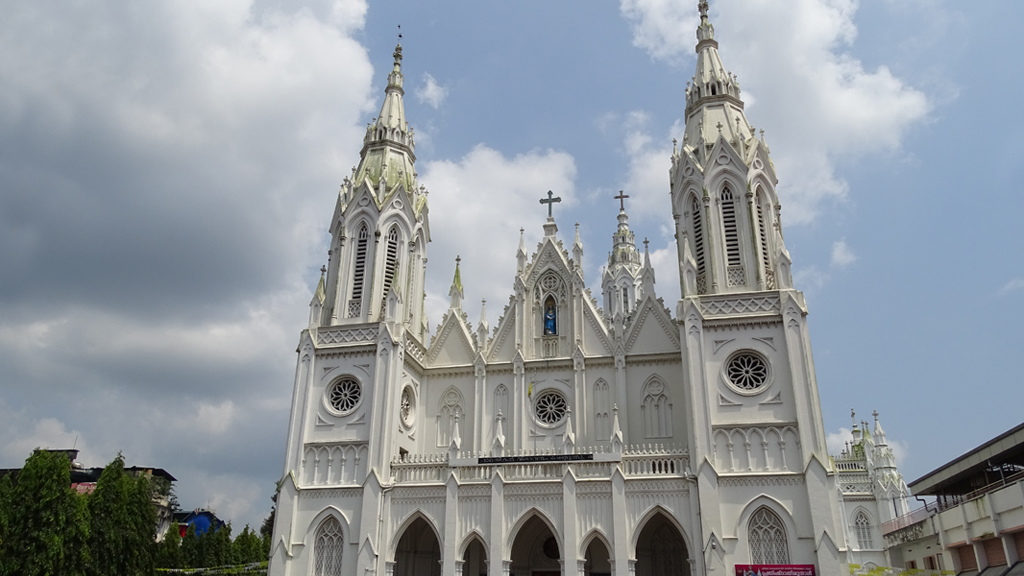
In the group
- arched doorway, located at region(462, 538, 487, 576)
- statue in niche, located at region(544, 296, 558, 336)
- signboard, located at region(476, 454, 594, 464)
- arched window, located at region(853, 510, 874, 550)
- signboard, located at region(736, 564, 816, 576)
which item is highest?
statue in niche, located at region(544, 296, 558, 336)

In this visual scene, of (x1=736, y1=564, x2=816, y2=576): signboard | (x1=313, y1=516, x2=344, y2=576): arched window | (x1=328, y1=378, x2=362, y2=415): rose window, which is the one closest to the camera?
(x1=736, y1=564, x2=816, y2=576): signboard

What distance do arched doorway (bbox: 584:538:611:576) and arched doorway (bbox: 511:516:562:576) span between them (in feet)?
4.30

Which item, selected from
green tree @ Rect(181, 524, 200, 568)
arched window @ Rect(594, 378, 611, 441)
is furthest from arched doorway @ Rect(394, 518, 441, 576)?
green tree @ Rect(181, 524, 200, 568)

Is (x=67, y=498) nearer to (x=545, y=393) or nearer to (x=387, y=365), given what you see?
(x=387, y=365)

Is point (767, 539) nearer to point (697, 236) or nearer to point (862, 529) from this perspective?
point (697, 236)

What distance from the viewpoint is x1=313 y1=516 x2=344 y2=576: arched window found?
29094mm

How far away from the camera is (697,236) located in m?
32.5

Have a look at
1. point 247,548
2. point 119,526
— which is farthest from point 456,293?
point 247,548

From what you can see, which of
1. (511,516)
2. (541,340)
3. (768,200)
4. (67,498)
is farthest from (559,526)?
(67,498)

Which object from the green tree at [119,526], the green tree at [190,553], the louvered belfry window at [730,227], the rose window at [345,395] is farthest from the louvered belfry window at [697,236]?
the green tree at [190,553]

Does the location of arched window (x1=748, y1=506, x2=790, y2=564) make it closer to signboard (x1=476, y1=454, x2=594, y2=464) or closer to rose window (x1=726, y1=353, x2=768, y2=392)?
rose window (x1=726, y1=353, x2=768, y2=392)

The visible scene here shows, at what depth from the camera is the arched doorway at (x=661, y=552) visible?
1150 inches

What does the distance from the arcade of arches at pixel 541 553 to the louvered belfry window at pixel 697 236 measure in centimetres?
1080

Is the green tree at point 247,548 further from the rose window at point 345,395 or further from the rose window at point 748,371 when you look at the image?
the rose window at point 748,371
